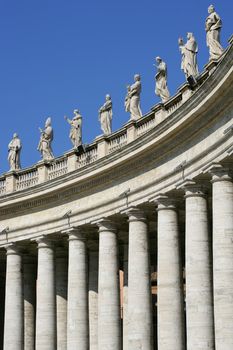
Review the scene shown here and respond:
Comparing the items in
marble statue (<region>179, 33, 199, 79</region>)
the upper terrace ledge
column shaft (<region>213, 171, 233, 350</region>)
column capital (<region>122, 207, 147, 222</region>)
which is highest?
marble statue (<region>179, 33, 199, 79</region>)

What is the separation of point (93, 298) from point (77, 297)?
5056mm

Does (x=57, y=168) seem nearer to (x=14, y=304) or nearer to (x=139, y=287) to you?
(x=14, y=304)

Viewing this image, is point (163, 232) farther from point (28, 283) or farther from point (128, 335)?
point (28, 283)

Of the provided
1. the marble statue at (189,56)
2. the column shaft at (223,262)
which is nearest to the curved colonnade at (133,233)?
the column shaft at (223,262)

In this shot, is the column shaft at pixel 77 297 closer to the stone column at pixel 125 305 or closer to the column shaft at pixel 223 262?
the stone column at pixel 125 305

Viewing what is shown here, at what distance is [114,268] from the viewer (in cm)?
7912

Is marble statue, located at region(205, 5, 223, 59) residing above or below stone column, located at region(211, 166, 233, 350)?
above

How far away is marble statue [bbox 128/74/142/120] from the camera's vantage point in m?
79.2

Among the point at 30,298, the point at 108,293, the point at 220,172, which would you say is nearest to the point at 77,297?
the point at 108,293

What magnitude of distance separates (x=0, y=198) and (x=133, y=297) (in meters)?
24.0

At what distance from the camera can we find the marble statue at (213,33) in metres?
63.8

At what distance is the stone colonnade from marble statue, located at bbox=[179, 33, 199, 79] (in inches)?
351

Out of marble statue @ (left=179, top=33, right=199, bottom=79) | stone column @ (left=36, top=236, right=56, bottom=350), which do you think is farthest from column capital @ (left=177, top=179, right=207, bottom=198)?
stone column @ (left=36, top=236, right=56, bottom=350)

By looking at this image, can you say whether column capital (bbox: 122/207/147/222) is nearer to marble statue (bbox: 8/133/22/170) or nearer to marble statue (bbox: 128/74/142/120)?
marble statue (bbox: 128/74/142/120)
